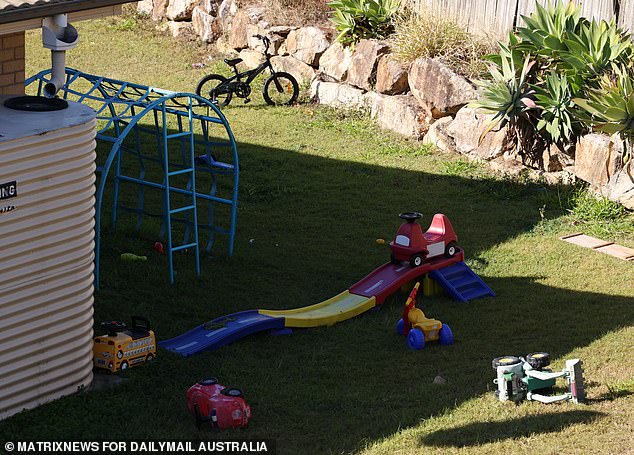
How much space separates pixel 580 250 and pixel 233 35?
10.3 meters

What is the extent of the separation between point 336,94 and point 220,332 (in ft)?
29.4

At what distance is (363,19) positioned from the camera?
17.2 m

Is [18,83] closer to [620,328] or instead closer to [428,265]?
[428,265]

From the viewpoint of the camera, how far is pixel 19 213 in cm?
731

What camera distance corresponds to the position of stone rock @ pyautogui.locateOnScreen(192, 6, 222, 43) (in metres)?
20.5

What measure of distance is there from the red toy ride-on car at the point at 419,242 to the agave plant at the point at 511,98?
3480 mm

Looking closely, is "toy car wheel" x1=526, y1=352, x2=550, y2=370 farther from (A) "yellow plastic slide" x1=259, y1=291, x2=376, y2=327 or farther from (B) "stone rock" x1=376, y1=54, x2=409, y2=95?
(B) "stone rock" x1=376, y1=54, x2=409, y2=95

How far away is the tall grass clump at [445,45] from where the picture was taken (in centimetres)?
1539

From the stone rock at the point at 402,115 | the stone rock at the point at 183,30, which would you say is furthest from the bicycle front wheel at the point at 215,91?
the stone rock at the point at 183,30

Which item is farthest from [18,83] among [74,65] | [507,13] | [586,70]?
[74,65]

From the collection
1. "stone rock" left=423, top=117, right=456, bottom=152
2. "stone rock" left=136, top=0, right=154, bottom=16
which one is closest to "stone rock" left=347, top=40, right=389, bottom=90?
"stone rock" left=423, top=117, right=456, bottom=152

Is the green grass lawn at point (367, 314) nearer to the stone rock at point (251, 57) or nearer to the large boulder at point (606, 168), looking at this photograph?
the large boulder at point (606, 168)

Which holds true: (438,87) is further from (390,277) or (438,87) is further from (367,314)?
(367,314)

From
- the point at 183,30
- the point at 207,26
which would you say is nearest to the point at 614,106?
the point at 207,26
